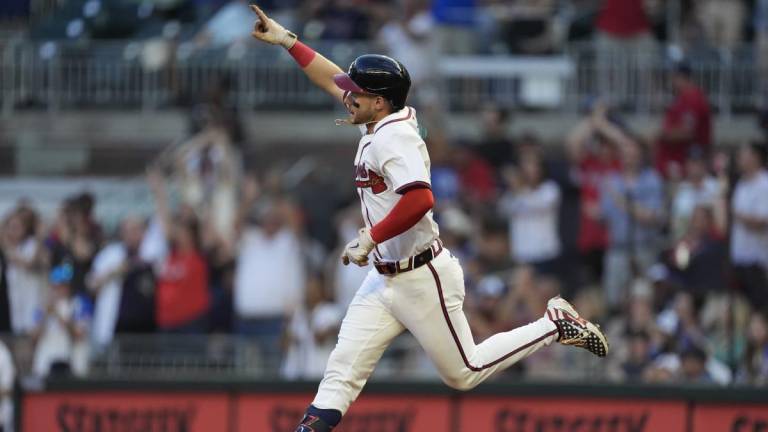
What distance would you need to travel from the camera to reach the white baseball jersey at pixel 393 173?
7.97 m

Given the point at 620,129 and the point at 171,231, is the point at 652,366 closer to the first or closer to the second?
the point at 620,129

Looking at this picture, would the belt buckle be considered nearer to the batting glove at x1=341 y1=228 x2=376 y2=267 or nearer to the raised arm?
the batting glove at x1=341 y1=228 x2=376 y2=267

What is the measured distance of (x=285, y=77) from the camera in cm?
1780

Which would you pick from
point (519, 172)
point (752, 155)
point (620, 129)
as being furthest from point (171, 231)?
point (752, 155)

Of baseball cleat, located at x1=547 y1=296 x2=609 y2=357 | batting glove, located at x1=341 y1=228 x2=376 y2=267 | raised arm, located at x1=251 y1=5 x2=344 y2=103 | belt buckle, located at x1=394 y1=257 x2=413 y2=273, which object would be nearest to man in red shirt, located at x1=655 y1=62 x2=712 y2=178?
baseball cleat, located at x1=547 y1=296 x2=609 y2=357

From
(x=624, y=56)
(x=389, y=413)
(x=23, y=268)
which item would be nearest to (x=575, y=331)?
(x=389, y=413)

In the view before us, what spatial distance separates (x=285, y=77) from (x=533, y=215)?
4.57m

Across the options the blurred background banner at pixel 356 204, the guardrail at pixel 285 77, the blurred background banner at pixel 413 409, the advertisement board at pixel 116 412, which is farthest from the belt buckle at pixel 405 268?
the guardrail at pixel 285 77

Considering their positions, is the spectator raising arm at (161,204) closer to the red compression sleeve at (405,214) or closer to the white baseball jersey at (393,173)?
the white baseball jersey at (393,173)

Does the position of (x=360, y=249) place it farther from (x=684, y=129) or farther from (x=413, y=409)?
(x=684, y=129)

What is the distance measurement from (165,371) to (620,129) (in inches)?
181

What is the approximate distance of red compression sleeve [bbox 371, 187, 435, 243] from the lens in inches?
309

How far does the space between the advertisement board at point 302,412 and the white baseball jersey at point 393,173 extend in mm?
2949

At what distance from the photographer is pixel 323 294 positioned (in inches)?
516
